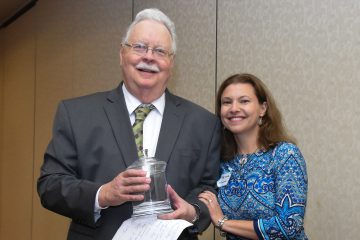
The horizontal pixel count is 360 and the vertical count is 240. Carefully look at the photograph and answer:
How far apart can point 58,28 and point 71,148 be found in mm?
3540

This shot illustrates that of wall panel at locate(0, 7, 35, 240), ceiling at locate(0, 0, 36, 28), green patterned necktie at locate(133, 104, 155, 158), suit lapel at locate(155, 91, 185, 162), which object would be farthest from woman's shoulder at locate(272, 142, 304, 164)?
ceiling at locate(0, 0, 36, 28)

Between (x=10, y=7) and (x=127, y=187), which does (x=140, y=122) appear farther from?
(x=10, y=7)

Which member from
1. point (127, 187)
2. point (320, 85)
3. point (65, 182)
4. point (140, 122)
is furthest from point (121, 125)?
point (320, 85)

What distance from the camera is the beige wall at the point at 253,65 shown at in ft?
7.61

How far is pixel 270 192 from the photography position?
1.93m

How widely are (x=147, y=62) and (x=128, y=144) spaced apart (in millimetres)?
334

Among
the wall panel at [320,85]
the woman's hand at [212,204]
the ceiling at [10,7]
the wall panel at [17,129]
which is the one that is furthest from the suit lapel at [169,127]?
the ceiling at [10,7]

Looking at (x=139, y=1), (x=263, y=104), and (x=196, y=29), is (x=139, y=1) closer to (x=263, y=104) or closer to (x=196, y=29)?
(x=196, y=29)

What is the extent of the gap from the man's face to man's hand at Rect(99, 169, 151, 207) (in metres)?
0.48

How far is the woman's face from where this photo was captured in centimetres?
209

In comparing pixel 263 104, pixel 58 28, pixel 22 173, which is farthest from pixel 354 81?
pixel 22 173

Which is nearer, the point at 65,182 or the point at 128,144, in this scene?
the point at 65,182

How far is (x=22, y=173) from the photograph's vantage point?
5531 mm

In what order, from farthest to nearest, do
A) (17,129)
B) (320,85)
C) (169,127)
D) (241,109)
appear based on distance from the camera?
1. (17,129)
2. (320,85)
3. (241,109)
4. (169,127)
